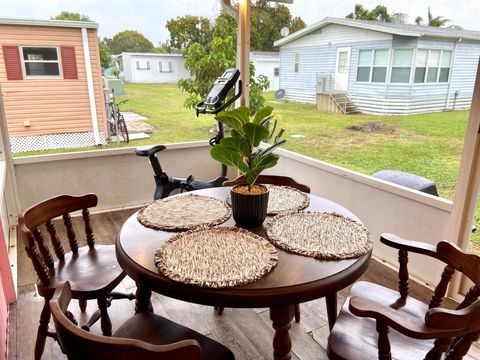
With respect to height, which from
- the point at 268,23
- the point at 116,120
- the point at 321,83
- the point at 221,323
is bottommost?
the point at 221,323

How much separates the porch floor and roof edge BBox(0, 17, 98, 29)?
2.25 meters

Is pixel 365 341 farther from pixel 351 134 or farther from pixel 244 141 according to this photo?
pixel 351 134

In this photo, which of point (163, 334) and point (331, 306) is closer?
point (163, 334)

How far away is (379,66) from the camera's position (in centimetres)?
299

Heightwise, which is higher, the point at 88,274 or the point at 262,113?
the point at 262,113

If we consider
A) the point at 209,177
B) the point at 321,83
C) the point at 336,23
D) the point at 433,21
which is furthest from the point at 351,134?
the point at 209,177

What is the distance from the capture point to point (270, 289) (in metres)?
1.15

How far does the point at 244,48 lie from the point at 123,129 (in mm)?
1591

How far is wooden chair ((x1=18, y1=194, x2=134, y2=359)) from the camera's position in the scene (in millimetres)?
1622

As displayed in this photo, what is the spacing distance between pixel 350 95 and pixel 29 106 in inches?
121

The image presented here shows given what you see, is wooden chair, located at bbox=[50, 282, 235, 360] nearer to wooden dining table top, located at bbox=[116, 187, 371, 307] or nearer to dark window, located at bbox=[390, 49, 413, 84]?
wooden dining table top, located at bbox=[116, 187, 371, 307]

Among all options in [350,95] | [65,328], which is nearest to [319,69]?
[350,95]

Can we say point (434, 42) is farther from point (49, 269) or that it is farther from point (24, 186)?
point (24, 186)

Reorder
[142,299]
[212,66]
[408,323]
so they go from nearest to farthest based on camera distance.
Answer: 1. [408,323]
2. [142,299]
3. [212,66]
